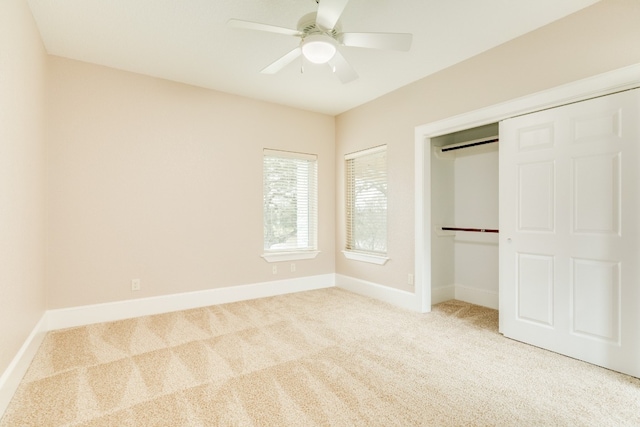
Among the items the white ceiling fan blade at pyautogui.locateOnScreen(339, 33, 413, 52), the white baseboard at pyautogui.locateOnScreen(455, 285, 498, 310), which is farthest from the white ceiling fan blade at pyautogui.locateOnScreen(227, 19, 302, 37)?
the white baseboard at pyautogui.locateOnScreen(455, 285, 498, 310)

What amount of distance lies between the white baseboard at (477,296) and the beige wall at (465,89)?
0.97 meters

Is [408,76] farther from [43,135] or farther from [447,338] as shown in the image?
[43,135]

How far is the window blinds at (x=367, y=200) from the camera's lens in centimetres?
438

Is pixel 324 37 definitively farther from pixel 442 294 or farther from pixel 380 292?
pixel 442 294

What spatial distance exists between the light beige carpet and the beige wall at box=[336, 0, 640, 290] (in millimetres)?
1351

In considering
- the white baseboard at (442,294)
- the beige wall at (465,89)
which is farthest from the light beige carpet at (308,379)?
the beige wall at (465,89)

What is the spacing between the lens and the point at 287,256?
4.61 metres

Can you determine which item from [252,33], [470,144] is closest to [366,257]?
[470,144]

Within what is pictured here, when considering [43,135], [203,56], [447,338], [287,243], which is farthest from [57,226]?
[447,338]

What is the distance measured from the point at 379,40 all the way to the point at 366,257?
2948 millimetres

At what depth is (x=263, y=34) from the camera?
9.02ft

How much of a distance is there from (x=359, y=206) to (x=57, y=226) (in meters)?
3.61

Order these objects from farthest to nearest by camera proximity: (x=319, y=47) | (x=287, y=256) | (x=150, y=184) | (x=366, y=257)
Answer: (x=287, y=256) → (x=366, y=257) → (x=150, y=184) → (x=319, y=47)

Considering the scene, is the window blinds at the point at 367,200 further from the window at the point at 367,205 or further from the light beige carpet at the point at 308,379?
the light beige carpet at the point at 308,379
